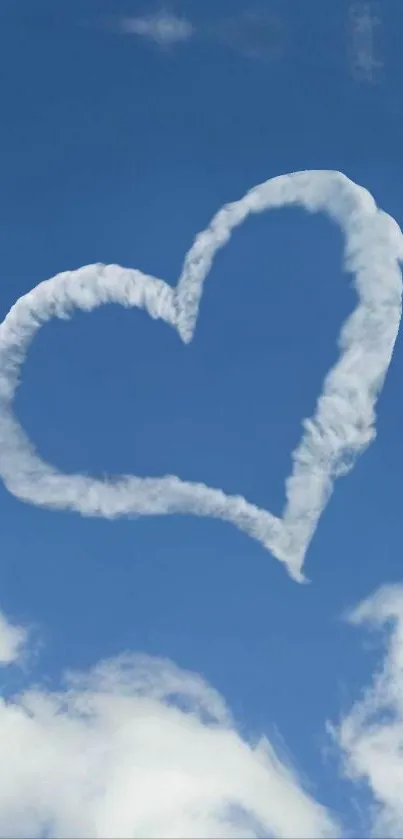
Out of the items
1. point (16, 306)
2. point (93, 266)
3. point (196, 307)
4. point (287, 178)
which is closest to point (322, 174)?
point (287, 178)

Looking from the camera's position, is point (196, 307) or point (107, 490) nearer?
point (196, 307)

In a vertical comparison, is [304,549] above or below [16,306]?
below

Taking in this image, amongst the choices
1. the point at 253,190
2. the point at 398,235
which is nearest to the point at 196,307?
the point at 253,190

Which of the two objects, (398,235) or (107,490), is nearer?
(398,235)

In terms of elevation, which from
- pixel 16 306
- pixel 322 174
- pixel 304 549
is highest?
pixel 16 306

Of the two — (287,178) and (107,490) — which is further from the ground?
(287,178)

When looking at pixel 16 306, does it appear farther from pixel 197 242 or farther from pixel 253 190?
pixel 253 190

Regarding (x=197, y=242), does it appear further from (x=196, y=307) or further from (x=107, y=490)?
(x=107, y=490)

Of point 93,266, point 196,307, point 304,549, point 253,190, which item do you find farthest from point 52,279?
point 304,549

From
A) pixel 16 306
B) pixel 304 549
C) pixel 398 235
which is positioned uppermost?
pixel 16 306
